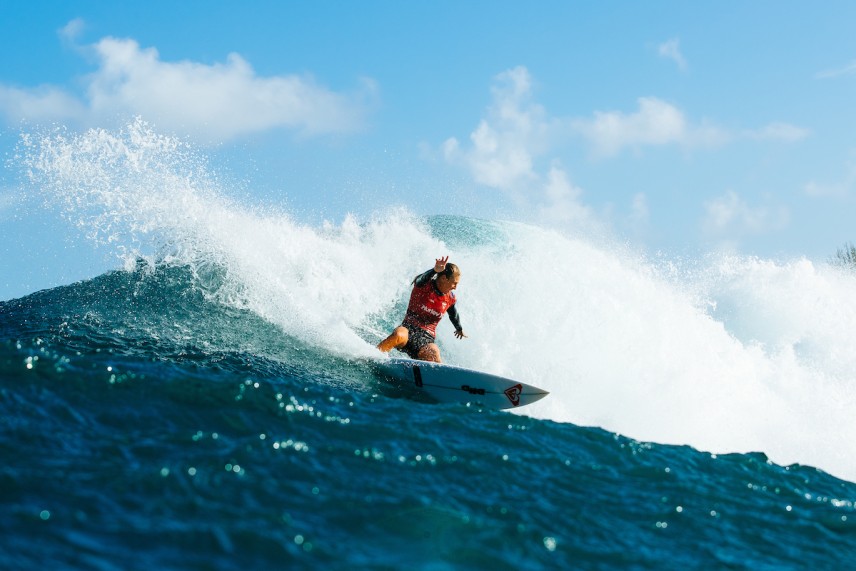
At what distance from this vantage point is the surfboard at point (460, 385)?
8680mm

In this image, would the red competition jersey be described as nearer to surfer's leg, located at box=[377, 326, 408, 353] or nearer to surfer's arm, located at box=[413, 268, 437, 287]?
surfer's arm, located at box=[413, 268, 437, 287]

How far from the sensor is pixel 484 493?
5.19m

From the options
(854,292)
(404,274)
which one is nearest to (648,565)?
(404,274)

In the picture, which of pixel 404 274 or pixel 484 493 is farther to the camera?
pixel 404 274

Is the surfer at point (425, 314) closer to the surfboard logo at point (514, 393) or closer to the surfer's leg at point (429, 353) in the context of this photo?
the surfer's leg at point (429, 353)

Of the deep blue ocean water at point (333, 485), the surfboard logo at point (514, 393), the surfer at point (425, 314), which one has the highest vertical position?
the surfer at point (425, 314)

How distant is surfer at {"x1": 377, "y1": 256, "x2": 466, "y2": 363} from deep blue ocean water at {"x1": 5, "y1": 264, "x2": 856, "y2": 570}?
70.7 inches

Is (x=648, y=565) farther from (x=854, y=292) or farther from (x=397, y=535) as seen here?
(x=854, y=292)

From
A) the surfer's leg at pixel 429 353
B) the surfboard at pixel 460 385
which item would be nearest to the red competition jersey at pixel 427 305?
the surfer's leg at pixel 429 353

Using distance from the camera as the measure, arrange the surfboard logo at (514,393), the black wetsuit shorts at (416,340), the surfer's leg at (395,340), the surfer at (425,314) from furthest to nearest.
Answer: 1. the black wetsuit shorts at (416,340)
2. the surfer at (425,314)
3. the surfer's leg at (395,340)
4. the surfboard logo at (514,393)

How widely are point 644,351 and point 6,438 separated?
9656mm

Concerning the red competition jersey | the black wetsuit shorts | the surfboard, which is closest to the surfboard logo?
the surfboard

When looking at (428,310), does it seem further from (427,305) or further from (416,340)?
(416,340)

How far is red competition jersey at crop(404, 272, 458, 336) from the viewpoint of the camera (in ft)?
33.8
